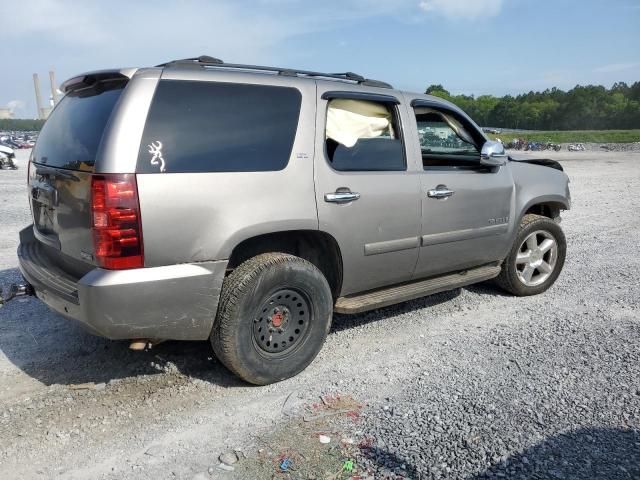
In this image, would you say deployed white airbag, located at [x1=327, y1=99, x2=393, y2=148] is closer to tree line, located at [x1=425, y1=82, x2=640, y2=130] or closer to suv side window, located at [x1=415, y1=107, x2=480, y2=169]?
suv side window, located at [x1=415, y1=107, x2=480, y2=169]

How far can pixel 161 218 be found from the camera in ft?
9.40

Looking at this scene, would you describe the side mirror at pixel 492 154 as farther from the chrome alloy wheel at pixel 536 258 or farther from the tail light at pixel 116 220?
the tail light at pixel 116 220

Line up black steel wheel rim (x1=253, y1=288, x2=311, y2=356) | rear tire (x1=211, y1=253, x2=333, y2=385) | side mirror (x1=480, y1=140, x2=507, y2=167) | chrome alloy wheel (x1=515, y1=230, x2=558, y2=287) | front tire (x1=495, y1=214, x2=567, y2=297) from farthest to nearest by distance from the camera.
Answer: chrome alloy wheel (x1=515, y1=230, x2=558, y2=287) < front tire (x1=495, y1=214, x2=567, y2=297) < side mirror (x1=480, y1=140, x2=507, y2=167) < black steel wheel rim (x1=253, y1=288, x2=311, y2=356) < rear tire (x1=211, y1=253, x2=333, y2=385)

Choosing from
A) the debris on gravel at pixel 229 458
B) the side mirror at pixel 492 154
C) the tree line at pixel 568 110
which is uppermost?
the tree line at pixel 568 110

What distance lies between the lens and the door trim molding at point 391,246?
12.4ft

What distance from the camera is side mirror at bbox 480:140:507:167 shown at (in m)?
4.40

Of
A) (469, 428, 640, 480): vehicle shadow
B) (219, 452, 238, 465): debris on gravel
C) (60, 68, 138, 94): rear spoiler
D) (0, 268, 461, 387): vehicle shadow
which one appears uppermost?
(60, 68, 138, 94): rear spoiler

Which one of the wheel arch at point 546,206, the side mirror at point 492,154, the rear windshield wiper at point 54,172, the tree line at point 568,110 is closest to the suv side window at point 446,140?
the side mirror at point 492,154

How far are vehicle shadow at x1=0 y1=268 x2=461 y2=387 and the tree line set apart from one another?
73333 mm

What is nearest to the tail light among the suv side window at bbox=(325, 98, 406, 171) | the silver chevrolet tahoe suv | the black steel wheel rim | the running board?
the silver chevrolet tahoe suv

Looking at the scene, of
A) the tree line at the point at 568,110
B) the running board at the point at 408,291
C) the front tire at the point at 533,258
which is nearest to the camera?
the running board at the point at 408,291

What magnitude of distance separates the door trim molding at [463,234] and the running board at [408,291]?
377mm

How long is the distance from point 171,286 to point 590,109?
303 ft

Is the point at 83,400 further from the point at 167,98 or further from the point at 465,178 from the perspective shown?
the point at 465,178
